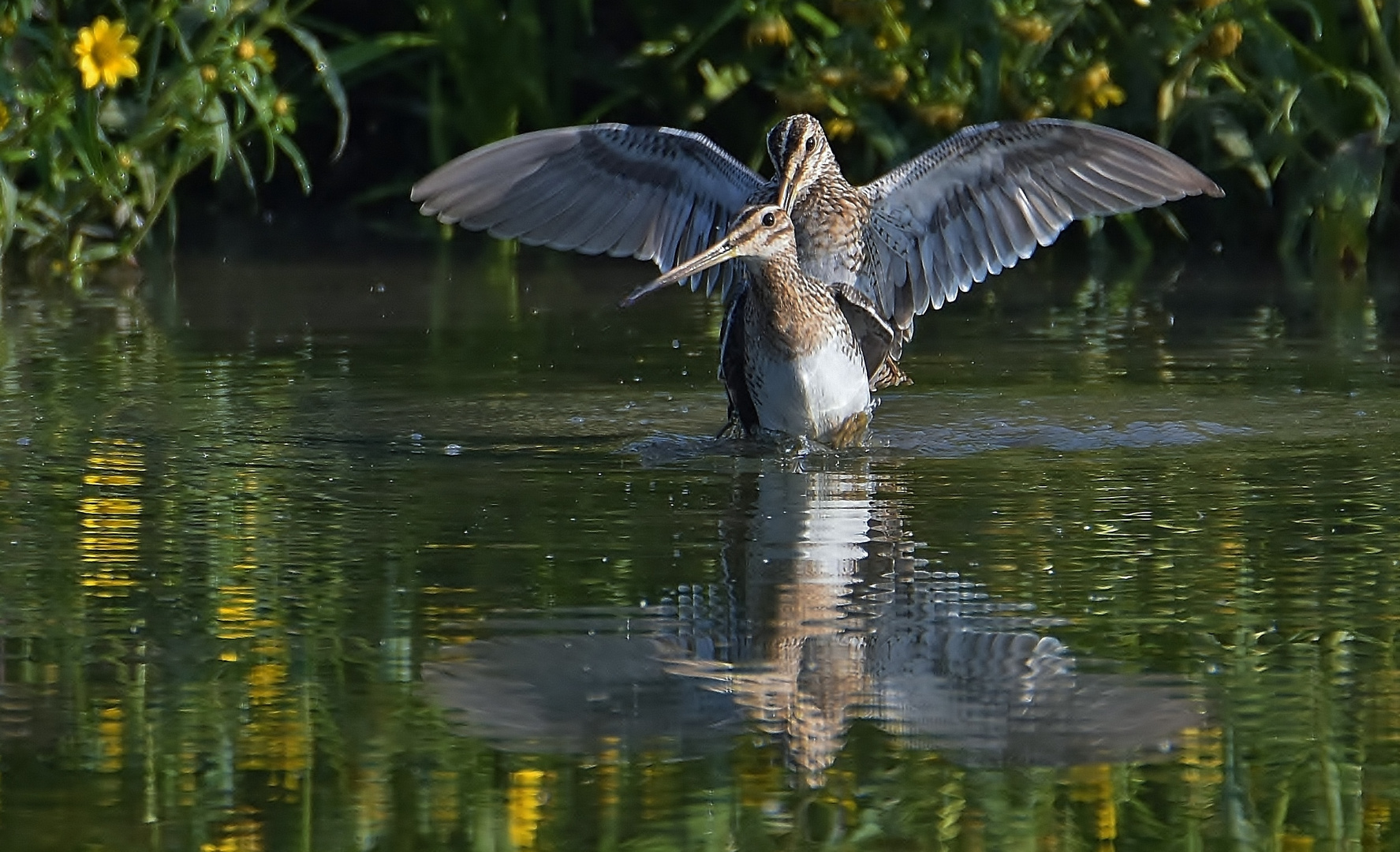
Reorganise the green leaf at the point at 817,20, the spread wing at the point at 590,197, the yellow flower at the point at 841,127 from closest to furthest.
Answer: the spread wing at the point at 590,197, the yellow flower at the point at 841,127, the green leaf at the point at 817,20

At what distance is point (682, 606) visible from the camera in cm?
452

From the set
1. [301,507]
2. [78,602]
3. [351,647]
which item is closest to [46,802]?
[351,647]

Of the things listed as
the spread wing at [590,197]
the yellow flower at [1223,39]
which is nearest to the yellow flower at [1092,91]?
the yellow flower at [1223,39]

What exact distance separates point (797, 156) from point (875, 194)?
1.21ft

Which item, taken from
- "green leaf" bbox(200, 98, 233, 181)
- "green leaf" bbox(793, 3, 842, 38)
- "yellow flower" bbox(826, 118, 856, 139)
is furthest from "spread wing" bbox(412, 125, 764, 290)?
"green leaf" bbox(793, 3, 842, 38)

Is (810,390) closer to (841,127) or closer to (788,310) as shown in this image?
(788,310)

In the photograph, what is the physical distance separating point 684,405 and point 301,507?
182 centimetres

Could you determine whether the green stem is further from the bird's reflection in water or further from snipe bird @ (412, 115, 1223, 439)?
the bird's reflection in water

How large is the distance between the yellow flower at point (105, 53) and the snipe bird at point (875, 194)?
1.71 metres

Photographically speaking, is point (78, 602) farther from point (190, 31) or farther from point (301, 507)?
point (190, 31)

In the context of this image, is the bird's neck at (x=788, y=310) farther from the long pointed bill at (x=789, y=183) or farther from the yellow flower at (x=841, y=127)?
the yellow flower at (x=841, y=127)

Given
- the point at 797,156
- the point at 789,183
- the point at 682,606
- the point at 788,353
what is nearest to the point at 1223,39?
the point at 797,156

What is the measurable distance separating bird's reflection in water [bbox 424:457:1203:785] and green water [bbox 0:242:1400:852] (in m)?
0.01

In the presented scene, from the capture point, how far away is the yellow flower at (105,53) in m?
8.73
